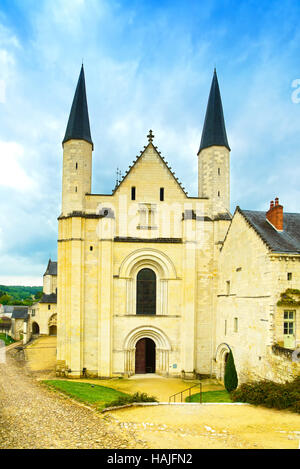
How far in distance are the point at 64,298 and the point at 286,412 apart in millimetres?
15631

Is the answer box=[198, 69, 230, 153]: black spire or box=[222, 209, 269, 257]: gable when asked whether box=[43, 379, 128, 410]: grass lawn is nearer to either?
box=[222, 209, 269, 257]: gable

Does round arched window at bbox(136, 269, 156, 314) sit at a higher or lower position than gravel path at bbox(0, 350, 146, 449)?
higher

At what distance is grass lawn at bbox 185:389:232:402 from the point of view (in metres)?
16.8

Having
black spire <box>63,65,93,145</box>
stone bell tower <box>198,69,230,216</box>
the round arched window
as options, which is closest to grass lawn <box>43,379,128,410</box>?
the round arched window

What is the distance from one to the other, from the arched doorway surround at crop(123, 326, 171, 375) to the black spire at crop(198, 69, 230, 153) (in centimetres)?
1523

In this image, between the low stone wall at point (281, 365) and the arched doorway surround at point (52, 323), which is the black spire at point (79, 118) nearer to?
the low stone wall at point (281, 365)

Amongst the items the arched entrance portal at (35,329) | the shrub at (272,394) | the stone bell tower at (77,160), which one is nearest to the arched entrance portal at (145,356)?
the shrub at (272,394)

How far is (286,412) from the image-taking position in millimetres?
13023

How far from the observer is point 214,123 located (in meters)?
26.0

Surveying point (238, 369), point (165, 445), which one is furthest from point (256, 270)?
point (165, 445)

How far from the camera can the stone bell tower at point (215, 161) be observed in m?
24.8

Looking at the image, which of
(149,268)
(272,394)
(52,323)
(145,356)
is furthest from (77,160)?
(52,323)

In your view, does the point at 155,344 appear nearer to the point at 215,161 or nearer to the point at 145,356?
the point at 145,356

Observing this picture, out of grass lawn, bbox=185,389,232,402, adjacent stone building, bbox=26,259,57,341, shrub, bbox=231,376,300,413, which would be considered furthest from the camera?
adjacent stone building, bbox=26,259,57,341
